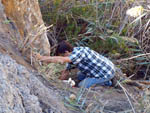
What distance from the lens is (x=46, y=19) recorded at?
430 cm

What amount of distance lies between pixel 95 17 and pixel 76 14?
1.13ft

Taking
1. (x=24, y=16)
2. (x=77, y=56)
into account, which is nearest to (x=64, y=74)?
(x=77, y=56)

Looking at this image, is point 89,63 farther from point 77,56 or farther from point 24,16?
point 24,16

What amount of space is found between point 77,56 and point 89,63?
25cm

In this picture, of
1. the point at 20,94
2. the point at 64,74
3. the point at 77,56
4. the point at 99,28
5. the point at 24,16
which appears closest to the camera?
the point at 20,94

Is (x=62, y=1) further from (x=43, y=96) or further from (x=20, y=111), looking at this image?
(x=20, y=111)

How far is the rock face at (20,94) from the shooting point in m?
1.39

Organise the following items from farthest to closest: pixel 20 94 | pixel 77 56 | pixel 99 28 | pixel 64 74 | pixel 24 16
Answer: pixel 99 28 < pixel 64 74 < pixel 77 56 < pixel 24 16 < pixel 20 94

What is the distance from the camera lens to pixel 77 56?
3385 mm

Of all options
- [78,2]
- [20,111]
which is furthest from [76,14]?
[20,111]

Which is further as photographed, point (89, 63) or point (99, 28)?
point (99, 28)

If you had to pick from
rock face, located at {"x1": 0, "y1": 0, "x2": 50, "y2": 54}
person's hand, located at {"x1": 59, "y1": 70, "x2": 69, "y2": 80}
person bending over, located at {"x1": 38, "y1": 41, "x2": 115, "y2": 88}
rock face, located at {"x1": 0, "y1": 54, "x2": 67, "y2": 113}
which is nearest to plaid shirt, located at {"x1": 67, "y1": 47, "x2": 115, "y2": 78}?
person bending over, located at {"x1": 38, "y1": 41, "x2": 115, "y2": 88}

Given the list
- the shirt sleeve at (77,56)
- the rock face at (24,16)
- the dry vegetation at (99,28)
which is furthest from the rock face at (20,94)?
the dry vegetation at (99,28)

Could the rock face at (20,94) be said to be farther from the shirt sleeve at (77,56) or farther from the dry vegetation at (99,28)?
the dry vegetation at (99,28)
